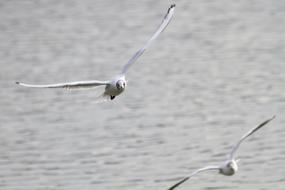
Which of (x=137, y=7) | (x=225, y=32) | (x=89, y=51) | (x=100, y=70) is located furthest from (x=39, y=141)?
(x=137, y=7)

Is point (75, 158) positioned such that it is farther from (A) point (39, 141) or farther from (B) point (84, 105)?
(B) point (84, 105)

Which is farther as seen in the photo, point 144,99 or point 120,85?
point 144,99

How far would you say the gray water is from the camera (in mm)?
10430

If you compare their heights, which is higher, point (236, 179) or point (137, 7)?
point (137, 7)

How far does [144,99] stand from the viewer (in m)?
13.3

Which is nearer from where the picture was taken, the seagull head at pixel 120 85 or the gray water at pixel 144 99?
the seagull head at pixel 120 85

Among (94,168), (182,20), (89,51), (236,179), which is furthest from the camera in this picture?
(182,20)

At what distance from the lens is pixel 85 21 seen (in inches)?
749

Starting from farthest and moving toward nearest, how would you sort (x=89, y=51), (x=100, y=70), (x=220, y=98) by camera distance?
(x=89, y=51)
(x=100, y=70)
(x=220, y=98)

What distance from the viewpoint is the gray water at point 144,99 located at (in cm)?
1043

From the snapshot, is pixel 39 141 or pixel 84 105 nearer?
pixel 39 141

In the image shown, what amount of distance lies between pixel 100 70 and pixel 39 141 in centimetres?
329

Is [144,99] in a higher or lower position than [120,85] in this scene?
lower

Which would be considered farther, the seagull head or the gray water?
the gray water
